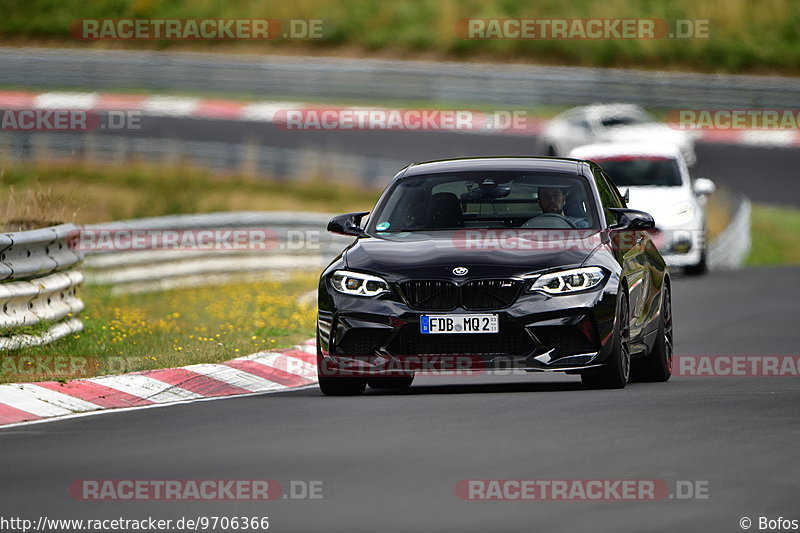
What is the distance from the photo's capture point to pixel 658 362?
1278 centimetres

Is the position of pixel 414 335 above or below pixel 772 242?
above

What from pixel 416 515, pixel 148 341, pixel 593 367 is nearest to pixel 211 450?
pixel 416 515

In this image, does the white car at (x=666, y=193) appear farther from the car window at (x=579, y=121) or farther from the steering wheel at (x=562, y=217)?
the steering wheel at (x=562, y=217)

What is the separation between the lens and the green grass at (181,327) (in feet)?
43.3

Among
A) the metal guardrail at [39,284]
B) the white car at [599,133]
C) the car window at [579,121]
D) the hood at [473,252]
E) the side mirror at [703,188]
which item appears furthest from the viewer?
the car window at [579,121]

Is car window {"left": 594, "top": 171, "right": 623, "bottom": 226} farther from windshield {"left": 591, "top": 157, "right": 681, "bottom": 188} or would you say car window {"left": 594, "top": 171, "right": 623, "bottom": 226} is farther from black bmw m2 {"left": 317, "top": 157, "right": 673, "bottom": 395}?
windshield {"left": 591, "top": 157, "right": 681, "bottom": 188}

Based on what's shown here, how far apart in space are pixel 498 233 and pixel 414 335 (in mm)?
1130

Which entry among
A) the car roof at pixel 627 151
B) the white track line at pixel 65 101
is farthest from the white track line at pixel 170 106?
the car roof at pixel 627 151

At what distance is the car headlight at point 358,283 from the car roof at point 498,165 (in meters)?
1.49

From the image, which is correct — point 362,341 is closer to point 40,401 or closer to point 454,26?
point 40,401

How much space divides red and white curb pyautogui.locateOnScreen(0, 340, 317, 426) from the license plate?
1725 millimetres

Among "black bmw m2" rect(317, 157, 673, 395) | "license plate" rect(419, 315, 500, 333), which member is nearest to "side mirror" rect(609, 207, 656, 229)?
"black bmw m2" rect(317, 157, 673, 395)

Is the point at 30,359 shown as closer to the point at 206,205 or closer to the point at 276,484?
the point at 276,484

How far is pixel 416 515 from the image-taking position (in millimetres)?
7242
